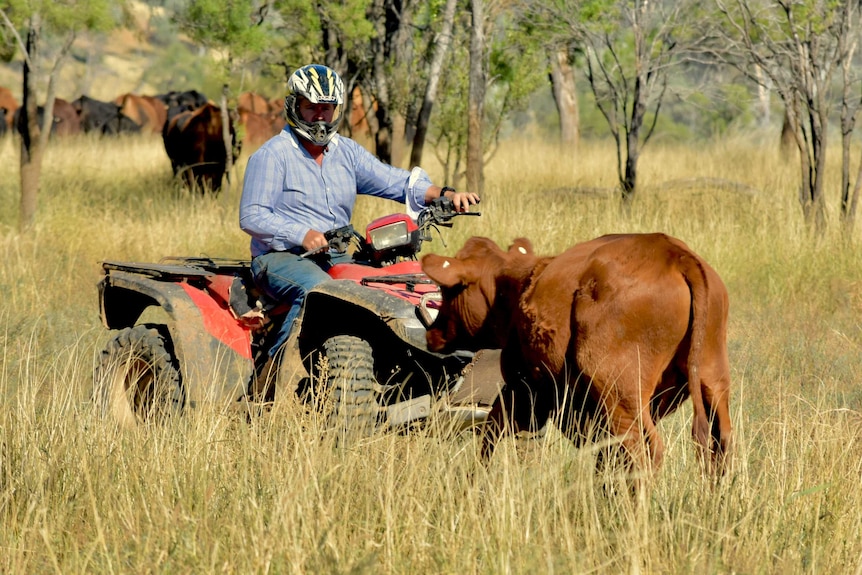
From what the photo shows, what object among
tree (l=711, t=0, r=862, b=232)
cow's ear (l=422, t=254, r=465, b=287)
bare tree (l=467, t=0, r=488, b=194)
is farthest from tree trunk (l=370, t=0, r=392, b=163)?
cow's ear (l=422, t=254, r=465, b=287)

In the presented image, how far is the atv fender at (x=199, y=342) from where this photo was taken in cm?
568

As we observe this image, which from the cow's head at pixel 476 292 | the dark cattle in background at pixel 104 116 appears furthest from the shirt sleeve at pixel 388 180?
the dark cattle in background at pixel 104 116

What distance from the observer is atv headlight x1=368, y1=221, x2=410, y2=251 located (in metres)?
5.71

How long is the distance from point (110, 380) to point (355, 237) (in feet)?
4.98

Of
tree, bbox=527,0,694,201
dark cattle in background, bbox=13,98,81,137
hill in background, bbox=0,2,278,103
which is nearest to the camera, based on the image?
tree, bbox=527,0,694,201

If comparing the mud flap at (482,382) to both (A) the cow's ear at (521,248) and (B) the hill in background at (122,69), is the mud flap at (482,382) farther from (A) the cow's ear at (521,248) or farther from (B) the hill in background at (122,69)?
(B) the hill in background at (122,69)

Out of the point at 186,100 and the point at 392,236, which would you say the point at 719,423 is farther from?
the point at 186,100

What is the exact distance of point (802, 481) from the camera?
4.36 meters

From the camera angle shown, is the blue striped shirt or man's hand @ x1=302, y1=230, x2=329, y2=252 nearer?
man's hand @ x1=302, y1=230, x2=329, y2=252

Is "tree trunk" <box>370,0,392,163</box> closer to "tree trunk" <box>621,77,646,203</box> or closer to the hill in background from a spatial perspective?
"tree trunk" <box>621,77,646,203</box>

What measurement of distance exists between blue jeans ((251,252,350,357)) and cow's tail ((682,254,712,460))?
6.61 ft

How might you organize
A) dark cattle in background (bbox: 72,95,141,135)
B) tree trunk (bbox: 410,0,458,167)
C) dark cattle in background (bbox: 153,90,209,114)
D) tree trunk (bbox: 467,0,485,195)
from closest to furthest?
tree trunk (bbox: 467,0,485,195) → tree trunk (bbox: 410,0,458,167) → dark cattle in background (bbox: 72,95,141,135) → dark cattle in background (bbox: 153,90,209,114)

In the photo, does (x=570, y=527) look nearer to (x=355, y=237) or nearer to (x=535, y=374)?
(x=535, y=374)

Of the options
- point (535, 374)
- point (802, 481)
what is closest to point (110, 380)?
point (535, 374)
